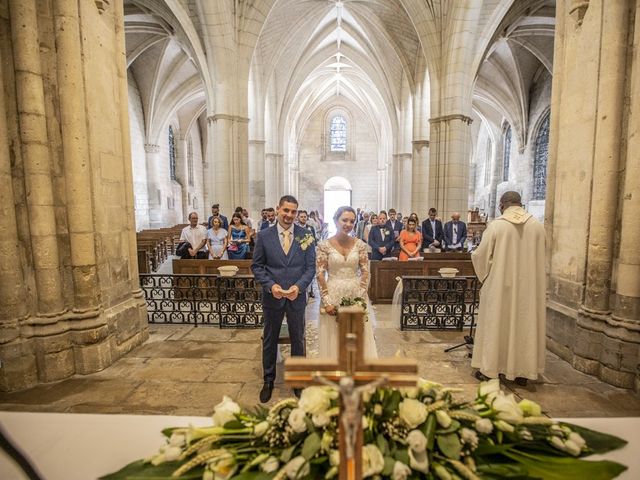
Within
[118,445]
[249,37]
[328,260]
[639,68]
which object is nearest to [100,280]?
[328,260]

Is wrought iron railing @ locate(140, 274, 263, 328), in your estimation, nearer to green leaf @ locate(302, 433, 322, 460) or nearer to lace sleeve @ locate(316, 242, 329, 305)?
lace sleeve @ locate(316, 242, 329, 305)

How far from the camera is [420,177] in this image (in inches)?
629

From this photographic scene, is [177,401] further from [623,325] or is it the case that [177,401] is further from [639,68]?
[639,68]

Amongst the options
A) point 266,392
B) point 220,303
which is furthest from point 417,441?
point 220,303

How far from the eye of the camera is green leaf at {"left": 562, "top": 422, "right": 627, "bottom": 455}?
1.32 m

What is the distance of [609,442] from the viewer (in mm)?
1345

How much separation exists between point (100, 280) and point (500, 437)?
424cm

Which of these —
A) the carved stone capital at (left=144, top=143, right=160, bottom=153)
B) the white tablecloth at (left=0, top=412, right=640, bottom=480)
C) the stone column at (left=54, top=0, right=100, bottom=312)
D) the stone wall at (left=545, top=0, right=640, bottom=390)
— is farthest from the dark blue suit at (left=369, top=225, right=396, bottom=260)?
the carved stone capital at (left=144, top=143, right=160, bottom=153)

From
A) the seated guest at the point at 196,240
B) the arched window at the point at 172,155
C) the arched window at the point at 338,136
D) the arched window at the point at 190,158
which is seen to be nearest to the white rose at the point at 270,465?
the seated guest at the point at 196,240

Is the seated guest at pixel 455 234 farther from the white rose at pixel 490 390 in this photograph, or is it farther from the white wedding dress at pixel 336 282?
the white rose at pixel 490 390

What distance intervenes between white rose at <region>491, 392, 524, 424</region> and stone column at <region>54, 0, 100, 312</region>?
4.09m

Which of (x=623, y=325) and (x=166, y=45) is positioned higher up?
(x=166, y=45)

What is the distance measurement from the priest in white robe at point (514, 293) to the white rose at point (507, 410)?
2.39 meters

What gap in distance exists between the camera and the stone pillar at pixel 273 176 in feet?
68.7
